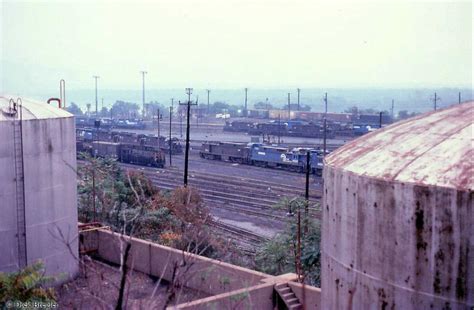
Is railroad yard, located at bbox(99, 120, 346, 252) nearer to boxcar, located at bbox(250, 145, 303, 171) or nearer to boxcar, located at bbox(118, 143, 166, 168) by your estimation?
boxcar, located at bbox(250, 145, 303, 171)

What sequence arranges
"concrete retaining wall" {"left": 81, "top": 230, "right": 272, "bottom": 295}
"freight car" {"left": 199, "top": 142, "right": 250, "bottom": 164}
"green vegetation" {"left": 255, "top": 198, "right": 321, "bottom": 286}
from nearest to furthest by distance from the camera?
1. "concrete retaining wall" {"left": 81, "top": 230, "right": 272, "bottom": 295}
2. "green vegetation" {"left": 255, "top": 198, "right": 321, "bottom": 286}
3. "freight car" {"left": 199, "top": 142, "right": 250, "bottom": 164}

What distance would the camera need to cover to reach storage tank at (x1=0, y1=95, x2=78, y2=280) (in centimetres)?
1521

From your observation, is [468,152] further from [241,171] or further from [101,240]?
[241,171]

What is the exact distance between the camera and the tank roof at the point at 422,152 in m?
8.30

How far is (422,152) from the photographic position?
29.9 ft

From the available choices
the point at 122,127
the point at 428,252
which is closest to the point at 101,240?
the point at 428,252

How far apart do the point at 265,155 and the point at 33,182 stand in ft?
133

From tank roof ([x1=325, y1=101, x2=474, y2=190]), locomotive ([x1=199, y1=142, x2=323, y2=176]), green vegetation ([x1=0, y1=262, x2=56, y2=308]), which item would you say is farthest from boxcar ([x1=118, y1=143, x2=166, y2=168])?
green vegetation ([x1=0, y1=262, x2=56, y2=308])

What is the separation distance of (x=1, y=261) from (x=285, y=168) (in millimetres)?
40745

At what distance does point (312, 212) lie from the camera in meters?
26.6

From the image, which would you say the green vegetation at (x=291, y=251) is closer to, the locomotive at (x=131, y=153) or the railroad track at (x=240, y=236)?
the railroad track at (x=240, y=236)

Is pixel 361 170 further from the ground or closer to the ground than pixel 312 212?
further from the ground

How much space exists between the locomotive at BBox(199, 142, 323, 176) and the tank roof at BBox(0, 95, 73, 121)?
33583 mm

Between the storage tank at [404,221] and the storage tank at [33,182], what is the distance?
7845mm
